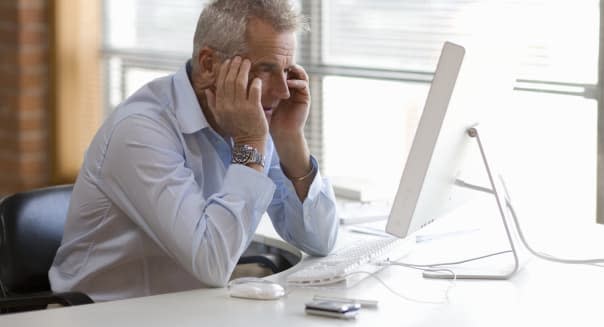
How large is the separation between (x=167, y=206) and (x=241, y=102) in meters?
0.27

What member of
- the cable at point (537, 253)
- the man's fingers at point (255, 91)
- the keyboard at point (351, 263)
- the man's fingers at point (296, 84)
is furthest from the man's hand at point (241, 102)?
the cable at point (537, 253)

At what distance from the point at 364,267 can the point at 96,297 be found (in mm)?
595

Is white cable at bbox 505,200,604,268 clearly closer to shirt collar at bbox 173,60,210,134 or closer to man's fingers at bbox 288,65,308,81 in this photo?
man's fingers at bbox 288,65,308,81

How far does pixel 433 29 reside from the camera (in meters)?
3.35

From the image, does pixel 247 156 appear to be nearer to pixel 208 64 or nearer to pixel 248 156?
pixel 248 156

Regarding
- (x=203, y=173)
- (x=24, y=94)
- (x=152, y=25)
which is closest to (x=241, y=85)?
(x=203, y=173)

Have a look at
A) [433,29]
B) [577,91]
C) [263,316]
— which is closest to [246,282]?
[263,316]

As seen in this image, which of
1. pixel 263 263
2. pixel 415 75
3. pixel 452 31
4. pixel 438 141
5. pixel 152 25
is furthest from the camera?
pixel 152 25

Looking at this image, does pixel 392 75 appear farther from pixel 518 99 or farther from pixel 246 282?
pixel 246 282

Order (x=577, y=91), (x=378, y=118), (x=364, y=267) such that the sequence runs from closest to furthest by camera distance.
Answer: (x=364, y=267), (x=577, y=91), (x=378, y=118)

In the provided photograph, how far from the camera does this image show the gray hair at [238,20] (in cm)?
213

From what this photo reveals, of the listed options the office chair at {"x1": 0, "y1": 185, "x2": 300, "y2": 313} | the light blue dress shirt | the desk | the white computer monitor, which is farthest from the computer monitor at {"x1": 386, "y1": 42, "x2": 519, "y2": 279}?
the office chair at {"x1": 0, "y1": 185, "x2": 300, "y2": 313}

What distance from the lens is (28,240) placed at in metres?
2.29

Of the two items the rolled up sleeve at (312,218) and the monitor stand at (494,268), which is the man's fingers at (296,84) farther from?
the monitor stand at (494,268)
